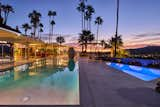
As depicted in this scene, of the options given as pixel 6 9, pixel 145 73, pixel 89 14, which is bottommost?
pixel 145 73

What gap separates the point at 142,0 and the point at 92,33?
36.9 metres

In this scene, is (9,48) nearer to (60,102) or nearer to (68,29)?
(60,102)

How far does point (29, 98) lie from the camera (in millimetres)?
6332

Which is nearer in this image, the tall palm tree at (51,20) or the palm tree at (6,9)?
the palm tree at (6,9)

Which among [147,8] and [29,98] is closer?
[29,98]

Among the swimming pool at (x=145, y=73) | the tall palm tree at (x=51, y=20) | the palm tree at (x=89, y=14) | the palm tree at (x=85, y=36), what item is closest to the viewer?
the swimming pool at (x=145, y=73)

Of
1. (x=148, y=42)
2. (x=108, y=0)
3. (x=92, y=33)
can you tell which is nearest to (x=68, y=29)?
(x=92, y=33)

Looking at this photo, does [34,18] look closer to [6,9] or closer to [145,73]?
[6,9]

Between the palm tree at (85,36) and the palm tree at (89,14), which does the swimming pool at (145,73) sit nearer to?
the palm tree at (89,14)

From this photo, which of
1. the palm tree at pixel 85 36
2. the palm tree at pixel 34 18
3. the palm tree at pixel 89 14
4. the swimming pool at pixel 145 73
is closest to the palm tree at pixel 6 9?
the palm tree at pixel 34 18

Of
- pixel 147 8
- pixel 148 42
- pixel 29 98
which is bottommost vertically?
pixel 29 98

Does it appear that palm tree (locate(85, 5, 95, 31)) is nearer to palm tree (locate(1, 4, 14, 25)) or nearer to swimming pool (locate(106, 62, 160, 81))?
palm tree (locate(1, 4, 14, 25))

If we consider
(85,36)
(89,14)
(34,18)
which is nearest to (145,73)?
(89,14)

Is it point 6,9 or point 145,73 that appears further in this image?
point 6,9
